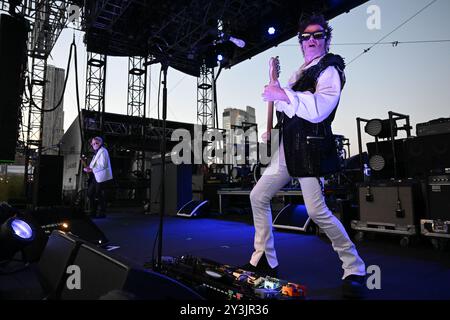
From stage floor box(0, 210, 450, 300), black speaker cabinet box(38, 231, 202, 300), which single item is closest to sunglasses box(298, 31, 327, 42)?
stage floor box(0, 210, 450, 300)

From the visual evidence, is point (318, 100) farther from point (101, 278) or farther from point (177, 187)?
point (177, 187)

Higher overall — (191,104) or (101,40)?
(101,40)

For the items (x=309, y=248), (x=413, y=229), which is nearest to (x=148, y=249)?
(x=309, y=248)

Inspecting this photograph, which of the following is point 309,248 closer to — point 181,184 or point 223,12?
point 181,184

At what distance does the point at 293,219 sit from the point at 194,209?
2698 mm

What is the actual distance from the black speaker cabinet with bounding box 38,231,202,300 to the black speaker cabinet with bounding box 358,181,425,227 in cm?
351

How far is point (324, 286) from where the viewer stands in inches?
80.7

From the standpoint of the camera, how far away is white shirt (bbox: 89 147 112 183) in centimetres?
633

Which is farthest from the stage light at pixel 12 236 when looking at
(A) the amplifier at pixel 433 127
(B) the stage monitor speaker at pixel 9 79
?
(A) the amplifier at pixel 433 127

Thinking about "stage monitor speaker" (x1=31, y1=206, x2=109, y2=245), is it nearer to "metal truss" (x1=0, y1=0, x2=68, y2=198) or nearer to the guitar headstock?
→ the guitar headstock

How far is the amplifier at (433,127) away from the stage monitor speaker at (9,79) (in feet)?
15.3

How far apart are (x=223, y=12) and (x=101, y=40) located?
19.0 feet

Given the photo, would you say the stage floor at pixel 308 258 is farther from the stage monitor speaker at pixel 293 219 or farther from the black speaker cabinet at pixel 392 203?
the black speaker cabinet at pixel 392 203
